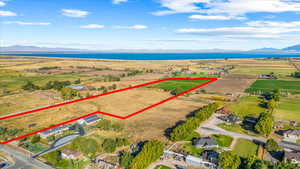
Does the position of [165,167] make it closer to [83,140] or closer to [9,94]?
[83,140]

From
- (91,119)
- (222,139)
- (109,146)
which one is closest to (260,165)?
(222,139)

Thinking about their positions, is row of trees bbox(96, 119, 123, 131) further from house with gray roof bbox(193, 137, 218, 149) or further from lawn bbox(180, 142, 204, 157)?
house with gray roof bbox(193, 137, 218, 149)

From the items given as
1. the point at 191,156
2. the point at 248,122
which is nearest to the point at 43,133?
the point at 191,156

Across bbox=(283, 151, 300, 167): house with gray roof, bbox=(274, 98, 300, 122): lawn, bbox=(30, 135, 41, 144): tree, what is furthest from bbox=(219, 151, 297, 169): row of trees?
bbox=(30, 135, 41, 144): tree

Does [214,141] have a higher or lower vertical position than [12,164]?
higher

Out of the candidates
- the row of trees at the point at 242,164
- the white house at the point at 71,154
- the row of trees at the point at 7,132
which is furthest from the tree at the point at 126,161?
the row of trees at the point at 7,132

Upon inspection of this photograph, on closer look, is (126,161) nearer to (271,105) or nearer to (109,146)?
(109,146)
